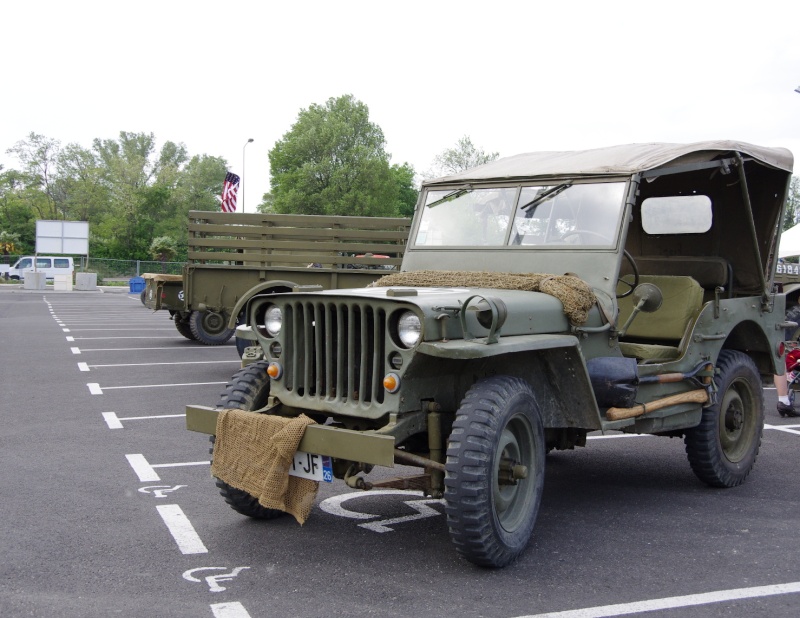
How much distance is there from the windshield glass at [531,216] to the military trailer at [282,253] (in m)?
5.74

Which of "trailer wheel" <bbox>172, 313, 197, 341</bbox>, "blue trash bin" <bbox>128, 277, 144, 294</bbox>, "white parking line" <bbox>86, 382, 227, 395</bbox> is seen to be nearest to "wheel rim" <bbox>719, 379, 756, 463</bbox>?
"white parking line" <bbox>86, 382, 227, 395</bbox>

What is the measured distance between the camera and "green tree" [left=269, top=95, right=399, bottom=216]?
55.0 m

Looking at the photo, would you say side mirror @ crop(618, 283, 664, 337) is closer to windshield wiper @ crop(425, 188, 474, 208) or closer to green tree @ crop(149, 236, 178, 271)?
windshield wiper @ crop(425, 188, 474, 208)

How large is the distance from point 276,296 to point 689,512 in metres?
2.98

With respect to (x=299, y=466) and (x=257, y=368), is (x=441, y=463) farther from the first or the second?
(x=257, y=368)

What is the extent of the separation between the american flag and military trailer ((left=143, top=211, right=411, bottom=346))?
1848cm

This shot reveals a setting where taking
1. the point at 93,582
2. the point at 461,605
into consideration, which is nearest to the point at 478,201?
the point at 461,605

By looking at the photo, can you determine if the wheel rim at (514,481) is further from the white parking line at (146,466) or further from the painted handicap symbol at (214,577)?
the white parking line at (146,466)

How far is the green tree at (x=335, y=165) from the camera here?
2167 inches

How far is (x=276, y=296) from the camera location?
16.1 ft

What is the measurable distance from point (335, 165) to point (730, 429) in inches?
2016

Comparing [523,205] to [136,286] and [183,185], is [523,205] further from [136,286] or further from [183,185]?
[183,185]

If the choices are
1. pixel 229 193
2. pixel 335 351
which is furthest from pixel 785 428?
pixel 229 193

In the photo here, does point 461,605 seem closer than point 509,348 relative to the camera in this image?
Yes
